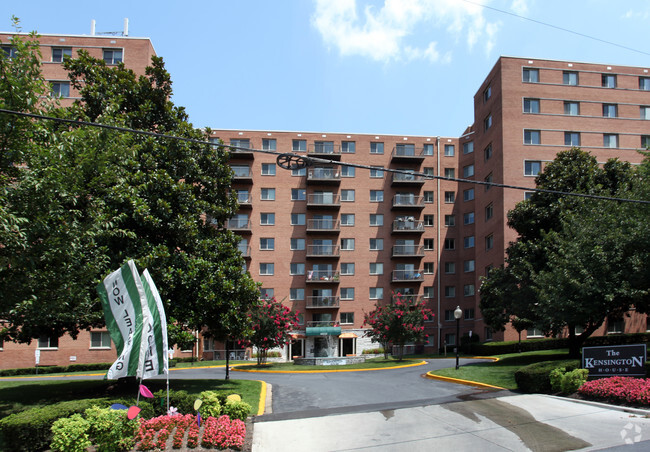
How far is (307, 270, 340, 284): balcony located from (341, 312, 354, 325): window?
3645mm

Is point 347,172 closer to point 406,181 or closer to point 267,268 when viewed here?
point 406,181

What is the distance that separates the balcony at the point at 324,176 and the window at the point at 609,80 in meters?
26.4

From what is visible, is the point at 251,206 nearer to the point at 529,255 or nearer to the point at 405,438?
the point at 529,255

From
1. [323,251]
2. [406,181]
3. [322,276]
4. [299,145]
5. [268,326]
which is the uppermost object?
[299,145]

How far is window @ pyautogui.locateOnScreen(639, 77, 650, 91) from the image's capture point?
4709 cm

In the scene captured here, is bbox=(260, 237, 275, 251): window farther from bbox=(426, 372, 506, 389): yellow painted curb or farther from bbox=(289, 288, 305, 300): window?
bbox=(426, 372, 506, 389): yellow painted curb

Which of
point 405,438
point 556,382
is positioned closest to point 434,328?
point 556,382

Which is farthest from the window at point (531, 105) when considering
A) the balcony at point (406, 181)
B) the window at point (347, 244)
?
the window at point (347, 244)

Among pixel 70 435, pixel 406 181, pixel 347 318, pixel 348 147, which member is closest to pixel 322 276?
pixel 347 318

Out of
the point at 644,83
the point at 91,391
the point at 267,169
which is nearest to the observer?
the point at 91,391

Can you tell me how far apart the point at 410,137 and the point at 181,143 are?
42.0 metres

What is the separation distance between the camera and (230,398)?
12.2m

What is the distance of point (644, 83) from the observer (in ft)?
155

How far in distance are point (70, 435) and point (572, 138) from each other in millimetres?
45663
